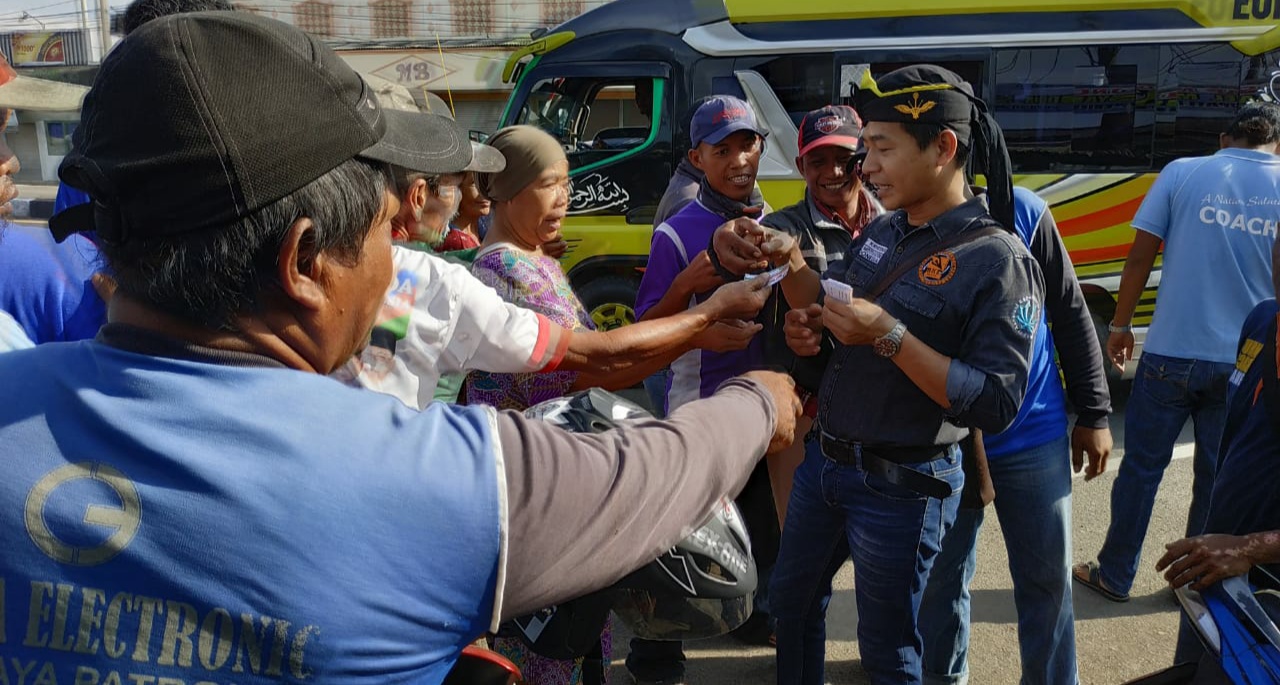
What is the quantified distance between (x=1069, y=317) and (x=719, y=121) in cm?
139

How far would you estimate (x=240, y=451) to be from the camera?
0.92 meters

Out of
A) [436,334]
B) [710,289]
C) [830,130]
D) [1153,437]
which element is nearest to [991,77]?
[1153,437]

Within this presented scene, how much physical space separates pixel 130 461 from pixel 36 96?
1.84 metres

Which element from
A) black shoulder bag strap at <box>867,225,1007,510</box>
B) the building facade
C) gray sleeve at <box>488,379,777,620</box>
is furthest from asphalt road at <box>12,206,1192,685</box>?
the building facade

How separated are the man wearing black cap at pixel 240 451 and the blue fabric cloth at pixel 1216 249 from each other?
11.6 feet

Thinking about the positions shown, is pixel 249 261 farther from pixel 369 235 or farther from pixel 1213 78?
pixel 1213 78

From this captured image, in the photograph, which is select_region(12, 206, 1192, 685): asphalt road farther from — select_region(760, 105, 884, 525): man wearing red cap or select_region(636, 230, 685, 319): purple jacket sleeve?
select_region(636, 230, 685, 319): purple jacket sleeve

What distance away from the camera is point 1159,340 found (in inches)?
152

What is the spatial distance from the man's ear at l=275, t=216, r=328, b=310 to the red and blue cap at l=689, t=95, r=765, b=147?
2523 millimetres

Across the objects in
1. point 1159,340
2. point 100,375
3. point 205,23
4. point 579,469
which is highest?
point 205,23

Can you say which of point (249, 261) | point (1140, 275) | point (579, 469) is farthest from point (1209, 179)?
point (249, 261)

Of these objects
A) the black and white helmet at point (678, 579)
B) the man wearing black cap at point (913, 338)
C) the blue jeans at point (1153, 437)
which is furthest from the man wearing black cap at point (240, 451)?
the blue jeans at point (1153, 437)

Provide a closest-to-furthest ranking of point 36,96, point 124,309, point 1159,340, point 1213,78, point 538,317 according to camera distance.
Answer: point 124,309
point 538,317
point 36,96
point 1159,340
point 1213,78

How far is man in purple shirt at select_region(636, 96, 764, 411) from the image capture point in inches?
112
